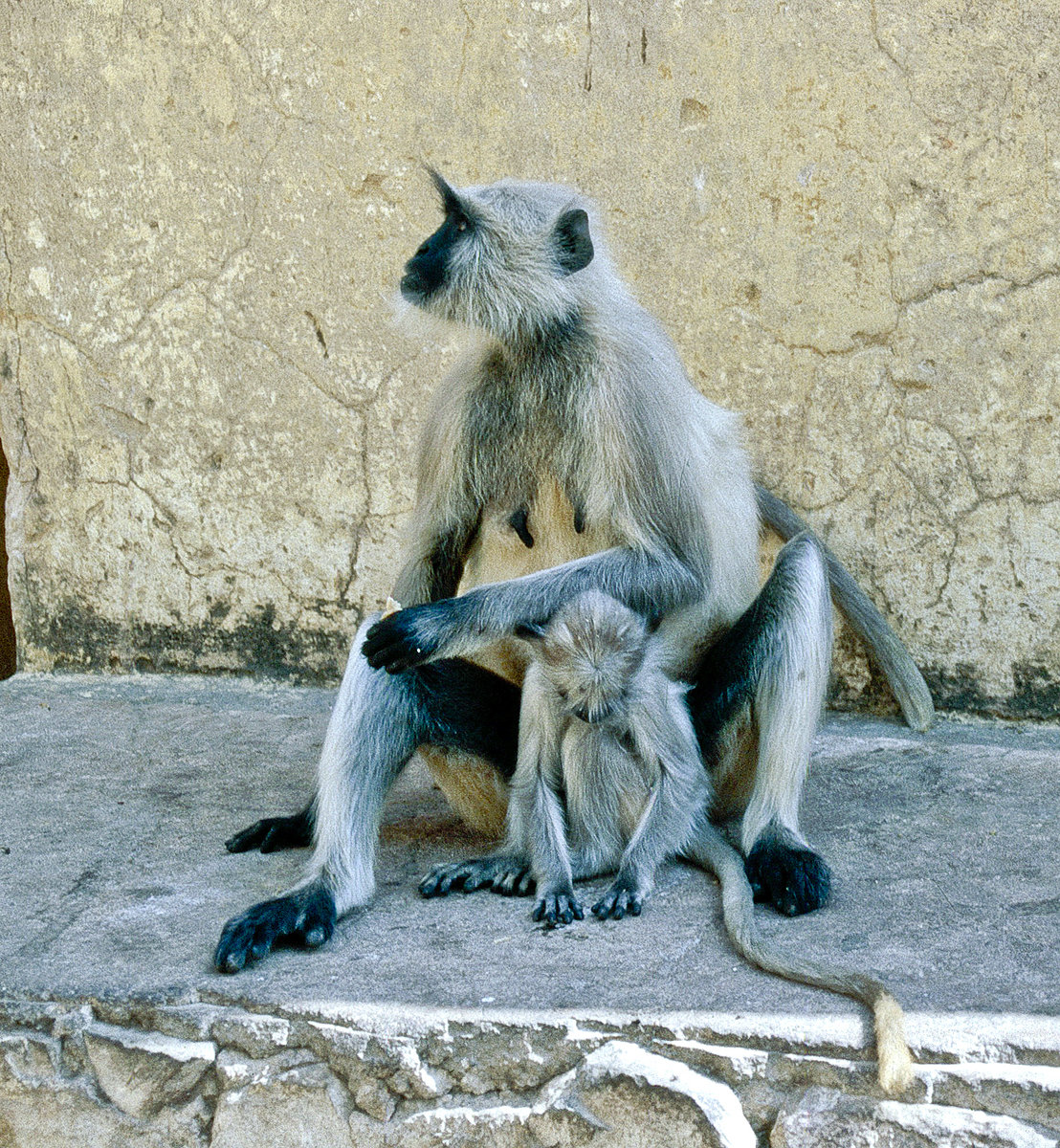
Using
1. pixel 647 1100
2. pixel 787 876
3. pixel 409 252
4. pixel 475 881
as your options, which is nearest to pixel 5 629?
pixel 409 252

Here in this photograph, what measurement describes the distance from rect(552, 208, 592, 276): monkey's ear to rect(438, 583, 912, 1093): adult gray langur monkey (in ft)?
2.17

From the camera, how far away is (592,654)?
2.54m

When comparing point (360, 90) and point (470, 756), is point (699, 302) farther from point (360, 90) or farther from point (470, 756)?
point (470, 756)

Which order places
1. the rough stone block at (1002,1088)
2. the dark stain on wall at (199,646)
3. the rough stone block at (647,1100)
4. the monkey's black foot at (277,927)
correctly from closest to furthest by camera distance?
the rough stone block at (1002,1088) < the rough stone block at (647,1100) < the monkey's black foot at (277,927) < the dark stain on wall at (199,646)

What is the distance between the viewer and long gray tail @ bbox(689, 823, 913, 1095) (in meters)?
1.94

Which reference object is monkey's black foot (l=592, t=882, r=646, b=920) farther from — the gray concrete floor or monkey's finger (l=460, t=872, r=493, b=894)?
monkey's finger (l=460, t=872, r=493, b=894)

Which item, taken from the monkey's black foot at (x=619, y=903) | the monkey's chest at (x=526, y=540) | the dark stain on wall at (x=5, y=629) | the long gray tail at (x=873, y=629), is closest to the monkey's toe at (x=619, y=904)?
the monkey's black foot at (x=619, y=903)

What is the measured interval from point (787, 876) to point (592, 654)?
0.52 metres

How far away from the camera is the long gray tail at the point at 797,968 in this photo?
1939 mm

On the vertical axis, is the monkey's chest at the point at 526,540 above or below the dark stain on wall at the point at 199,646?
above

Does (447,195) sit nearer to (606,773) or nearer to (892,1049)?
(606,773)

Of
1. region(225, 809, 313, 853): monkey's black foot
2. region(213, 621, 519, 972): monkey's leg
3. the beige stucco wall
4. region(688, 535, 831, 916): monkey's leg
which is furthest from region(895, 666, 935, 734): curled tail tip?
region(225, 809, 313, 853): monkey's black foot

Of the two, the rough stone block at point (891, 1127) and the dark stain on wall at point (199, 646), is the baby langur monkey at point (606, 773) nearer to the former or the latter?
the rough stone block at point (891, 1127)

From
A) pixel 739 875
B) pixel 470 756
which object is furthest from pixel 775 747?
pixel 470 756
